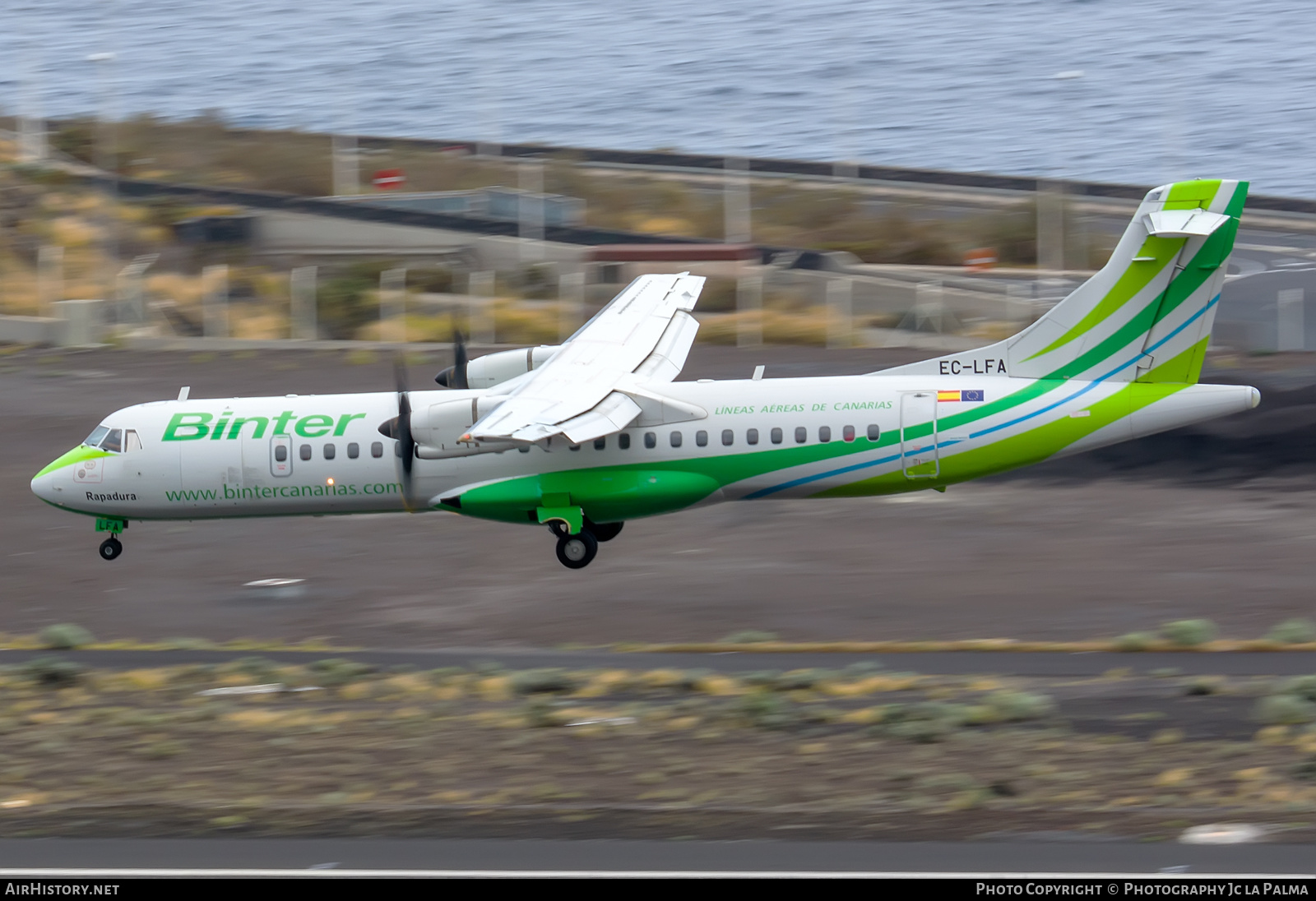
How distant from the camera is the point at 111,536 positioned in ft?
92.4

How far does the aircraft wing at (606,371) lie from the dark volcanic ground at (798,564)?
3726 mm

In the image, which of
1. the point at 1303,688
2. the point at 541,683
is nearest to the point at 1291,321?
the point at 1303,688

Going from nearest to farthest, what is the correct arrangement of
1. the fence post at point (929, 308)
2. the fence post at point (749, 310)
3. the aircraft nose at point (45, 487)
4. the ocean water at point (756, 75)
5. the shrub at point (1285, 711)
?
1. the shrub at point (1285, 711)
2. the aircraft nose at point (45, 487)
3. the fence post at point (929, 308)
4. the fence post at point (749, 310)
5. the ocean water at point (756, 75)

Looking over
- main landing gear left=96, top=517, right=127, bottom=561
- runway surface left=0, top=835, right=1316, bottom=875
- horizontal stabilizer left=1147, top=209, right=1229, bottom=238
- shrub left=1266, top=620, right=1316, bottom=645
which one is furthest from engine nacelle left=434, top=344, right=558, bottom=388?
runway surface left=0, top=835, right=1316, bottom=875

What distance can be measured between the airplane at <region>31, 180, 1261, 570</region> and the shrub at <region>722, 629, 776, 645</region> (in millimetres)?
2954

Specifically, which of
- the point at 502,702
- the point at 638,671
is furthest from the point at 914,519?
the point at 502,702

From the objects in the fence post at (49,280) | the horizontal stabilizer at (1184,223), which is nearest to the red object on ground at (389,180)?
the fence post at (49,280)

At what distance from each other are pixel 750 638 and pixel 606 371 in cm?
Answer: 518

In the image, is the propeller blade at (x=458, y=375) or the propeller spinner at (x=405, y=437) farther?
the propeller blade at (x=458, y=375)

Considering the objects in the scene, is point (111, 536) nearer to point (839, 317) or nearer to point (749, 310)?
point (749, 310)

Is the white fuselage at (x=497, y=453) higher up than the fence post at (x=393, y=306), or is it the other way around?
the fence post at (x=393, y=306)

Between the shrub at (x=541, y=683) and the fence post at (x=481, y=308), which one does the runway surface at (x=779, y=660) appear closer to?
the shrub at (x=541, y=683)

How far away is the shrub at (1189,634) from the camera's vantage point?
68.4 feet
